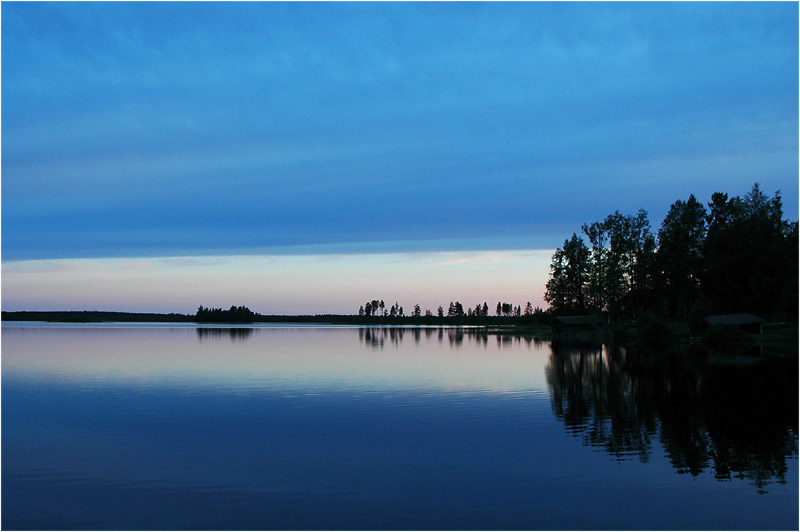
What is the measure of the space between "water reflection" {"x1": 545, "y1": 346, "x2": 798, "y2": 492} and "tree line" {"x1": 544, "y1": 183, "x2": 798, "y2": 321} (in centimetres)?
4390

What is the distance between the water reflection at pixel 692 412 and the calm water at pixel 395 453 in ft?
0.44

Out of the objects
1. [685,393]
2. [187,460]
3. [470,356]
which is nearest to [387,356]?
[470,356]

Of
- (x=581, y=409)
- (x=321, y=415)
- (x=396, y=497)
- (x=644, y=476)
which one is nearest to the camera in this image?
(x=396, y=497)

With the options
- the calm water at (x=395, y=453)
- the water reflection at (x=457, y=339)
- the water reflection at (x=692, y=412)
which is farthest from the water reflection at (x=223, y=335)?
the water reflection at (x=692, y=412)

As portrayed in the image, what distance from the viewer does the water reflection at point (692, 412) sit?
19156mm

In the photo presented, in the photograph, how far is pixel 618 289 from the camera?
366 ft

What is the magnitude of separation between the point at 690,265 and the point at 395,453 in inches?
3753

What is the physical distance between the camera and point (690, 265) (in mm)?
102062

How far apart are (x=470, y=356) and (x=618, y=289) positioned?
6188 cm

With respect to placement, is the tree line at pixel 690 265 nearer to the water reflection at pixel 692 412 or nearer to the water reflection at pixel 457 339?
the water reflection at pixel 457 339

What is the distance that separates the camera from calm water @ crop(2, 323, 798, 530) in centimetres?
1406

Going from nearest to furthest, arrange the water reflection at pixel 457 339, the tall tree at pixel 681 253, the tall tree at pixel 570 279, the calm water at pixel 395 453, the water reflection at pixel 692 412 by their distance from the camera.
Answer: the calm water at pixel 395 453
the water reflection at pixel 692 412
the water reflection at pixel 457 339
the tall tree at pixel 681 253
the tall tree at pixel 570 279

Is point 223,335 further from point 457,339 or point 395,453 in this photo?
point 395,453

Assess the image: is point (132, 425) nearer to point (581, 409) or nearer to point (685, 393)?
point (581, 409)
